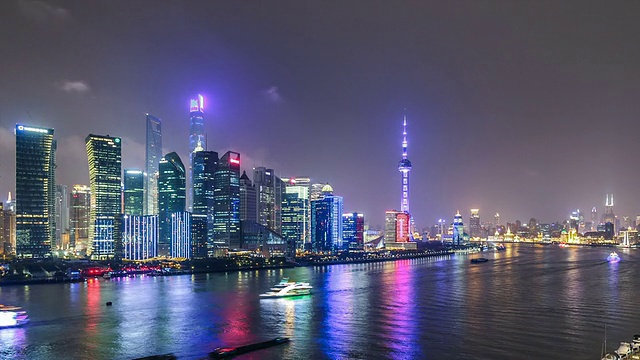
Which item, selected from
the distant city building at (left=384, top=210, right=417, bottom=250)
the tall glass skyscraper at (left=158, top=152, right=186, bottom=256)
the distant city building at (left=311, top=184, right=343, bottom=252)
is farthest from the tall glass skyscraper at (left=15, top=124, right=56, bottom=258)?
the distant city building at (left=384, top=210, right=417, bottom=250)

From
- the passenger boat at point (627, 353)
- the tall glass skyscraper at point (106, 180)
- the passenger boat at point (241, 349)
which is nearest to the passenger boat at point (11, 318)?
the passenger boat at point (241, 349)

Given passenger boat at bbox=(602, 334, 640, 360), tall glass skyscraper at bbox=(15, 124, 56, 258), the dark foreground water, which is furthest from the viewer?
tall glass skyscraper at bbox=(15, 124, 56, 258)

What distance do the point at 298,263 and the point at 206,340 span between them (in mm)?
Answer: 80012

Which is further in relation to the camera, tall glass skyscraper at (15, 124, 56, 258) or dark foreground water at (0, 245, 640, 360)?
tall glass skyscraper at (15, 124, 56, 258)

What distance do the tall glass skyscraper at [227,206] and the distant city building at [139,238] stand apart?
1788 centimetres

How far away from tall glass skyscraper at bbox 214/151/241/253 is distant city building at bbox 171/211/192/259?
9.34 metres

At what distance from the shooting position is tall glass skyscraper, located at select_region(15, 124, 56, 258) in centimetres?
11150

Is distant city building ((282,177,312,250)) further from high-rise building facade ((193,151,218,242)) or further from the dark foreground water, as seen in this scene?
the dark foreground water

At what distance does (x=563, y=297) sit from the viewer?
4553 centimetres

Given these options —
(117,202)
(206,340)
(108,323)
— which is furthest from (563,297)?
(117,202)

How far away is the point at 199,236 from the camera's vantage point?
134 meters

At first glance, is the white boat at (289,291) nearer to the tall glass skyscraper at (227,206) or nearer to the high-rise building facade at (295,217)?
the tall glass skyscraper at (227,206)

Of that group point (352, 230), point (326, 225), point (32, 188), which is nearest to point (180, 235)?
point (32, 188)

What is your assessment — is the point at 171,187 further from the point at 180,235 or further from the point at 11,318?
the point at 11,318
